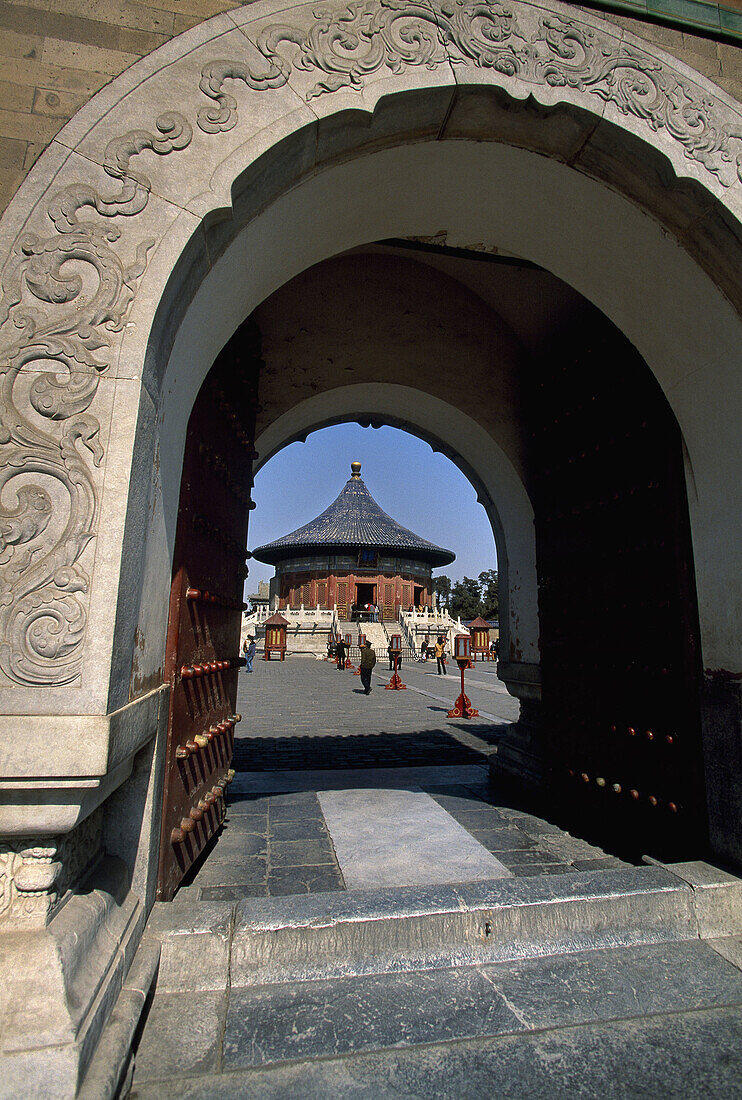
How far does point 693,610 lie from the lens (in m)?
2.63

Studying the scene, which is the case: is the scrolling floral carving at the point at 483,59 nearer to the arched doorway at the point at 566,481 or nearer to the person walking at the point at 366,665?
the arched doorway at the point at 566,481

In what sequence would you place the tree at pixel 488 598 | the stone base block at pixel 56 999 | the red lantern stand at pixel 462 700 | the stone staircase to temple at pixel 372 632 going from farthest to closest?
the tree at pixel 488 598, the stone staircase to temple at pixel 372 632, the red lantern stand at pixel 462 700, the stone base block at pixel 56 999

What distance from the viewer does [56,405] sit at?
1554mm

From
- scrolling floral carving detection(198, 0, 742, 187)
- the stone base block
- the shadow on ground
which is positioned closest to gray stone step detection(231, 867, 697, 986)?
the stone base block

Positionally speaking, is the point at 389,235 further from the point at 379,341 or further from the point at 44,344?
the point at 44,344

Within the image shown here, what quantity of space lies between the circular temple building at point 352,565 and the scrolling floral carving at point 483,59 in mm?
34332

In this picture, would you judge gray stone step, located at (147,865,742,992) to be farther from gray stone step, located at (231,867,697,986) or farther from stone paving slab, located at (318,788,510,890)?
stone paving slab, located at (318,788,510,890)

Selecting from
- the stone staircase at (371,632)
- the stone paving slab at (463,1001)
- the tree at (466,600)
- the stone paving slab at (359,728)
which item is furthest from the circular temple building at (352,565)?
the stone paving slab at (463,1001)

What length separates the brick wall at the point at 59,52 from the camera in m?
1.78

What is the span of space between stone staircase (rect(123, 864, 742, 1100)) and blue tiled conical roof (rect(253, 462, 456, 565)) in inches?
1405

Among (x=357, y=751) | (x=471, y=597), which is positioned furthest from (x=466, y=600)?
(x=357, y=751)

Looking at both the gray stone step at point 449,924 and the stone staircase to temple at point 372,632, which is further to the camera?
the stone staircase to temple at point 372,632

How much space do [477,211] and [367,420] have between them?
224 cm

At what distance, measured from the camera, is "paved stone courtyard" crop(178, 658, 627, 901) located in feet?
8.86
